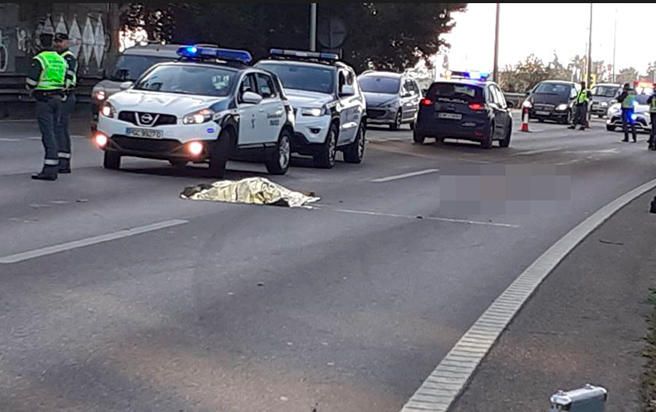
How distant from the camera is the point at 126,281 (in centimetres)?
851

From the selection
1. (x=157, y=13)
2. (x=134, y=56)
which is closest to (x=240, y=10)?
(x=157, y=13)

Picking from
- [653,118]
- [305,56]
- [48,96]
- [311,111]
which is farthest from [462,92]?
[48,96]

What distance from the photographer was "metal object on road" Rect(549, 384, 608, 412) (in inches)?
157

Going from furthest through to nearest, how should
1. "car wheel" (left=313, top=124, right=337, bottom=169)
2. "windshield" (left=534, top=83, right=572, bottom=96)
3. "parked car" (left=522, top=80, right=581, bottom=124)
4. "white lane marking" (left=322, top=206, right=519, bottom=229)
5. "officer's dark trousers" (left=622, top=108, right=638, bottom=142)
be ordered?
"windshield" (left=534, top=83, right=572, bottom=96) → "parked car" (left=522, top=80, right=581, bottom=124) → "officer's dark trousers" (left=622, top=108, right=638, bottom=142) → "car wheel" (left=313, top=124, right=337, bottom=169) → "white lane marking" (left=322, top=206, right=519, bottom=229)

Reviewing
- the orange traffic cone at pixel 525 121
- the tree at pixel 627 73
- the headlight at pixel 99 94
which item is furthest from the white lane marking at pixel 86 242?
the tree at pixel 627 73

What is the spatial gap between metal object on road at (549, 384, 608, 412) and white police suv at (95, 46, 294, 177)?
39.4ft

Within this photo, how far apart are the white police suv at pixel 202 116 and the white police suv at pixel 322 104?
4.14 feet

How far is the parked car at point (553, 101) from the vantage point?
5006cm

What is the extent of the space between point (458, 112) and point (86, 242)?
19.7 metres

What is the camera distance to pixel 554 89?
2004 inches

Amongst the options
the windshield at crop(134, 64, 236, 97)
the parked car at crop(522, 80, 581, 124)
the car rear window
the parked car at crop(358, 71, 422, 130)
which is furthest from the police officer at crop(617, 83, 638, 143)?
the windshield at crop(134, 64, 236, 97)

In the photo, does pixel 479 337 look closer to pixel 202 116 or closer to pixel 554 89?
pixel 202 116

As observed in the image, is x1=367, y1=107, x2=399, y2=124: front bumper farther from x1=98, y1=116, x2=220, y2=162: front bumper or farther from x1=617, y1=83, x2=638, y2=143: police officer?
x1=98, y1=116, x2=220, y2=162: front bumper

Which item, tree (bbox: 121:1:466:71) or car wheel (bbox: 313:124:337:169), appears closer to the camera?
car wheel (bbox: 313:124:337:169)
